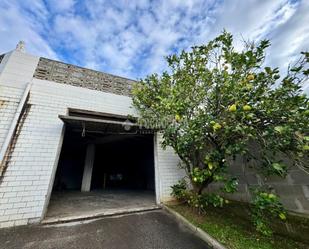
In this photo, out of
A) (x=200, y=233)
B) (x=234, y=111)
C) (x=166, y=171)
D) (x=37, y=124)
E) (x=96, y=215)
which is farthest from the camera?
(x=166, y=171)

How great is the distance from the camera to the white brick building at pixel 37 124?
3070 millimetres

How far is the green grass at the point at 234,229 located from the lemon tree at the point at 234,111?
633 millimetres

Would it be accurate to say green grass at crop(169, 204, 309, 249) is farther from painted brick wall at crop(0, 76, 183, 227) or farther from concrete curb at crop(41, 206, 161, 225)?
painted brick wall at crop(0, 76, 183, 227)

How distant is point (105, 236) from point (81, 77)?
4.60 m

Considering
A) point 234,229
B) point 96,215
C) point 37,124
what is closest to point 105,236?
point 96,215

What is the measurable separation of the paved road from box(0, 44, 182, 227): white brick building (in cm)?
54

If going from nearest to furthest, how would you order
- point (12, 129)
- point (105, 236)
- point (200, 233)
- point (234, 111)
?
point (234, 111) → point (105, 236) → point (200, 233) → point (12, 129)

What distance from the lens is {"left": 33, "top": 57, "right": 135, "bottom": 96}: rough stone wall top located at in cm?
447

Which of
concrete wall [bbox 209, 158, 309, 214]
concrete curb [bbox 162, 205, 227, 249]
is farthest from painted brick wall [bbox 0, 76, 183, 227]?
concrete wall [bbox 209, 158, 309, 214]

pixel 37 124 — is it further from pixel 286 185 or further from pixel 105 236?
pixel 286 185

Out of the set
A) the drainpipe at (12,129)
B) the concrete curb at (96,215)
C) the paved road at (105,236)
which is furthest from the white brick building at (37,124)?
the paved road at (105,236)

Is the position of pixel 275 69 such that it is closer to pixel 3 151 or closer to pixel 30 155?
pixel 30 155

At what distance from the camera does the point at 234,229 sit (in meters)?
2.80

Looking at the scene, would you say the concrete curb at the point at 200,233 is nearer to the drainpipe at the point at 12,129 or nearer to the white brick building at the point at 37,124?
the white brick building at the point at 37,124
